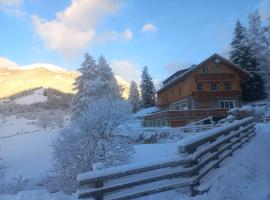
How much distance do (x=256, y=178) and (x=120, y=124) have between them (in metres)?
13.5

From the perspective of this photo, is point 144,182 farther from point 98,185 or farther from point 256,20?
point 256,20

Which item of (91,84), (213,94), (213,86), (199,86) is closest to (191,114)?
Answer: (199,86)

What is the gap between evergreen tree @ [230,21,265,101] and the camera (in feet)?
169

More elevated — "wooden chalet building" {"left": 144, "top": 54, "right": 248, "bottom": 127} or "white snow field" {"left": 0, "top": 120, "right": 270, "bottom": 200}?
"wooden chalet building" {"left": 144, "top": 54, "right": 248, "bottom": 127}

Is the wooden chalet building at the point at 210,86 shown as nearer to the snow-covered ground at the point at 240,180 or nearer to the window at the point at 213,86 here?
the window at the point at 213,86

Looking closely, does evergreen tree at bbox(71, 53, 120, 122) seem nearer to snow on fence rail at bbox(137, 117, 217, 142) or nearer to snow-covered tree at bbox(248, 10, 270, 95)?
snow on fence rail at bbox(137, 117, 217, 142)

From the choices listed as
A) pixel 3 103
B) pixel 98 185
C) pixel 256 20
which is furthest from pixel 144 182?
pixel 3 103

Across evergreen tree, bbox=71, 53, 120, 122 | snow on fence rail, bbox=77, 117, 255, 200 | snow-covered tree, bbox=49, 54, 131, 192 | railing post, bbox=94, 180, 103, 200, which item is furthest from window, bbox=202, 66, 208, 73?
railing post, bbox=94, 180, 103, 200

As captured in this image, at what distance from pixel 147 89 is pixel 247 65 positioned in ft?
90.3

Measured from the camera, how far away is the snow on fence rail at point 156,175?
21.0 feet

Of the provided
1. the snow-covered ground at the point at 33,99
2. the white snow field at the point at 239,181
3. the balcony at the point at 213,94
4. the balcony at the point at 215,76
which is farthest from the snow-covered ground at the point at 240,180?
the snow-covered ground at the point at 33,99

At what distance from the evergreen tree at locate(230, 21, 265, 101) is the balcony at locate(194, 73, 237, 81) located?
6.13 m

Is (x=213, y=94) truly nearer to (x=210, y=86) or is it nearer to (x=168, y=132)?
(x=210, y=86)

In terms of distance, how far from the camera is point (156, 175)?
7.34 metres
